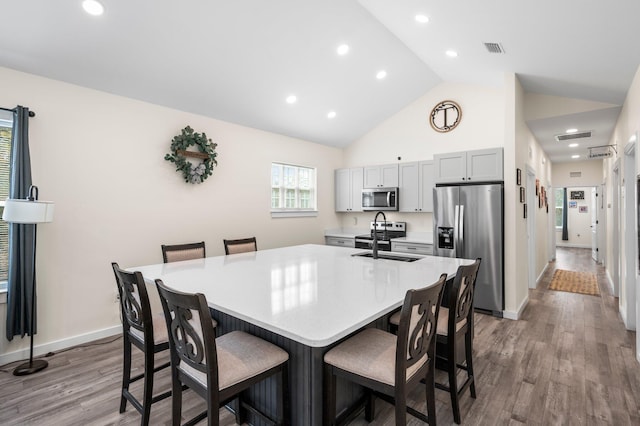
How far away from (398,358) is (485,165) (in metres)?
3.56

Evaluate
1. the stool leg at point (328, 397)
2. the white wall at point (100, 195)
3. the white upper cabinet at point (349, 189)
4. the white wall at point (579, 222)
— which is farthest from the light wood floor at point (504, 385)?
the white wall at point (579, 222)

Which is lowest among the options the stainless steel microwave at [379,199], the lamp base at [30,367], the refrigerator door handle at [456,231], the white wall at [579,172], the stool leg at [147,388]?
the lamp base at [30,367]

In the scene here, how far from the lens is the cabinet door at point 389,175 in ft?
18.2

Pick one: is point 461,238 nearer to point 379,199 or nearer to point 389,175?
point 379,199

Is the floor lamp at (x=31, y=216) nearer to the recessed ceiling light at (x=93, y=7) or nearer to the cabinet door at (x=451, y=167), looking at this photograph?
the recessed ceiling light at (x=93, y=7)

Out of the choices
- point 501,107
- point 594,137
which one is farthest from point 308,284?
point 594,137

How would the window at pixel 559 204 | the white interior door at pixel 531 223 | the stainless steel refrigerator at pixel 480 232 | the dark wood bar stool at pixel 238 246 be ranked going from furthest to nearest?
the window at pixel 559 204
the white interior door at pixel 531 223
the stainless steel refrigerator at pixel 480 232
the dark wood bar stool at pixel 238 246

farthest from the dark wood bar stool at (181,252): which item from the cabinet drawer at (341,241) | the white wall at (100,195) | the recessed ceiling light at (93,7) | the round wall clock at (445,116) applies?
the round wall clock at (445,116)

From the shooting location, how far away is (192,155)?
4.07 metres

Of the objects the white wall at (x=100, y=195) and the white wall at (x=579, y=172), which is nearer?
the white wall at (x=100, y=195)

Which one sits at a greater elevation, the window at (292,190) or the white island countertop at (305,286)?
the window at (292,190)

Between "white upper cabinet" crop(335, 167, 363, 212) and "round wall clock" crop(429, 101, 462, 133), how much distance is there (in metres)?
1.49

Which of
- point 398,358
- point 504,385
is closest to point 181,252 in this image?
point 398,358

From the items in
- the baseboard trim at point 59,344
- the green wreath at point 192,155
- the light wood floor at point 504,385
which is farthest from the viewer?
the green wreath at point 192,155
